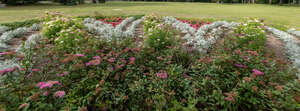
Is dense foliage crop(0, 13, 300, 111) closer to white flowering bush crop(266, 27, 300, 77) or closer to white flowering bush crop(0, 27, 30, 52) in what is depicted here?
white flowering bush crop(266, 27, 300, 77)

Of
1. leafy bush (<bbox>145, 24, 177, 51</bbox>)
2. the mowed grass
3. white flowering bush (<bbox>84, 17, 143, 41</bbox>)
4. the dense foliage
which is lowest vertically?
the dense foliage

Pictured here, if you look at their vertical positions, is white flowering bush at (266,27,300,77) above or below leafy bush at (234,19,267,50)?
below

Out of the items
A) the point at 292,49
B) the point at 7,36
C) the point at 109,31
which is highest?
the point at 109,31

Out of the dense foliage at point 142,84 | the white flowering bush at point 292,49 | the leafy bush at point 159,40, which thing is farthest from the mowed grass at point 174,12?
→ the dense foliage at point 142,84

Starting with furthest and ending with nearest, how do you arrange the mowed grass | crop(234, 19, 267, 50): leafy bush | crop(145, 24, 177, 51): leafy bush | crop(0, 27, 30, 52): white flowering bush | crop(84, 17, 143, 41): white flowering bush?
the mowed grass
crop(0, 27, 30, 52): white flowering bush
crop(84, 17, 143, 41): white flowering bush
crop(234, 19, 267, 50): leafy bush
crop(145, 24, 177, 51): leafy bush

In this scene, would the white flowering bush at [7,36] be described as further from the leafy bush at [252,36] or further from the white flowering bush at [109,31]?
the leafy bush at [252,36]

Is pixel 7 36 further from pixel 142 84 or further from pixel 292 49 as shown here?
pixel 292 49

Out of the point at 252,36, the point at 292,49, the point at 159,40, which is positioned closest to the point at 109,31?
the point at 159,40

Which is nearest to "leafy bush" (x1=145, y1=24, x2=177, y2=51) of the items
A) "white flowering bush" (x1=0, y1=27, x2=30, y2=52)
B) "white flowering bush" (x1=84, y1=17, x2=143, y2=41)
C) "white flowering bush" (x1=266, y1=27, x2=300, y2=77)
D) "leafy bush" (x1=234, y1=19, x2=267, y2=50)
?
"white flowering bush" (x1=84, y1=17, x2=143, y2=41)

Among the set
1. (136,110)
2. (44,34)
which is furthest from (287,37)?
(44,34)

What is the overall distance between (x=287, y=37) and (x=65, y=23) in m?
7.08

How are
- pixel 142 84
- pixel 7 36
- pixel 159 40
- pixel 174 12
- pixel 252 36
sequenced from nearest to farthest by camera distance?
pixel 142 84 < pixel 159 40 < pixel 252 36 < pixel 7 36 < pixel 174 12

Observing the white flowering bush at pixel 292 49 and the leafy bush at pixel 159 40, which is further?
the leafy bush at pixel 159 40

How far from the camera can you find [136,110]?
2023 millimetres
